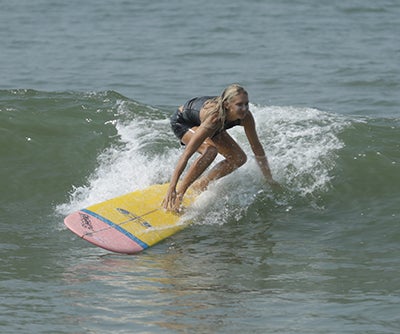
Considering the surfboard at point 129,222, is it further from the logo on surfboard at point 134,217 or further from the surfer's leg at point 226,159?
the surfer's leg at point 226,159

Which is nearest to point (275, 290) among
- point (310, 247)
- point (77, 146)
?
point (310, 247)

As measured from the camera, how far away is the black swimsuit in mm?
8945

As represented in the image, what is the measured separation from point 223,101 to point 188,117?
74 cm

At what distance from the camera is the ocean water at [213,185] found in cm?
670

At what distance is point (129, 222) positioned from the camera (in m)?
8.51

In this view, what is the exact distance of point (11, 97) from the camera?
13758 millimetres

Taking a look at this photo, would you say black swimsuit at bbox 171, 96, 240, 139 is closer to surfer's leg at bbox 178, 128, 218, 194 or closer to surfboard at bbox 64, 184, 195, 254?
surfer's leg at bbox 178, 128, 218, 194

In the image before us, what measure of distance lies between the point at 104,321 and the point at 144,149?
17.1 feet

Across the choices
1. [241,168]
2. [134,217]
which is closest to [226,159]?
[241,168]

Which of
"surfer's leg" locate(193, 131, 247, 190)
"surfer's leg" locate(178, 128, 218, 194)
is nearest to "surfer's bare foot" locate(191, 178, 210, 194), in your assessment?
"surfer's leg" locate(193, 131, 247, 190)

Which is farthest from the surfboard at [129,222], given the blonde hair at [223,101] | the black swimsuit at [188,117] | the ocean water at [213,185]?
the blonde hair at [223,101]

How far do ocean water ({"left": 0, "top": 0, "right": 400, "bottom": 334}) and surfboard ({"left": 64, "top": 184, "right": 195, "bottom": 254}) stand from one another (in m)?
0.13

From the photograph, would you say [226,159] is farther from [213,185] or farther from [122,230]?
[122,230]

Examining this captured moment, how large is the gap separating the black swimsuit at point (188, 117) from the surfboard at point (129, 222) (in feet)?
2.13
